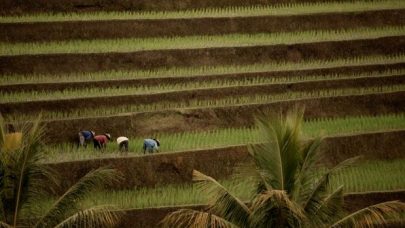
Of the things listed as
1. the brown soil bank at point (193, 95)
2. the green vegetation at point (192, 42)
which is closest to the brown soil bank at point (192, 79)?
the brown soil bank at point (193, 95)

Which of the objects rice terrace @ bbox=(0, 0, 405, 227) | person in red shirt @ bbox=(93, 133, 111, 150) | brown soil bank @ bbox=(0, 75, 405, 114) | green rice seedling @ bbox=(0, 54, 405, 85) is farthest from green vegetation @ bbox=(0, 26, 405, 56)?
person in red shirt @ bbox=(93, 133, 111, 150)

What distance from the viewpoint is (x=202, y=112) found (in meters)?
13.7

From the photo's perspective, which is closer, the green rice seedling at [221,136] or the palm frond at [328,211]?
the palm frond at [328,211]

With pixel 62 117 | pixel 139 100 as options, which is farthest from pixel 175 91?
pixel 62 117

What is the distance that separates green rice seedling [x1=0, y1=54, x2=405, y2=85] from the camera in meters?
15.0

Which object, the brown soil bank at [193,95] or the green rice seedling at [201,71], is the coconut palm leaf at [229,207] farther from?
Answer: the green rice seedling at [201,71]

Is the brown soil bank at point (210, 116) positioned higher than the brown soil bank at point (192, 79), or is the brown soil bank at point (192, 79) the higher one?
the brown soil bank at point (192, 79)

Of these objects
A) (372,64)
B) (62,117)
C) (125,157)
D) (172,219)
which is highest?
(372,64)

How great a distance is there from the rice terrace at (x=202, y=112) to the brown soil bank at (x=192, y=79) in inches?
0.8

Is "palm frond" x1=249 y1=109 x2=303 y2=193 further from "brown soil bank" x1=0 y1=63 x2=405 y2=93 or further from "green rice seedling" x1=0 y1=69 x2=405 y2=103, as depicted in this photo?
"brown soil bank" x1=0 y1=63 x2=405 y2=93

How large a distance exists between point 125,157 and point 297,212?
431 cm

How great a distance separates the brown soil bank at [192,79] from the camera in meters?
14.4

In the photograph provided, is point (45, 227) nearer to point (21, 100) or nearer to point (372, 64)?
point (21, 100)

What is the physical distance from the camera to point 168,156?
40.1ft
